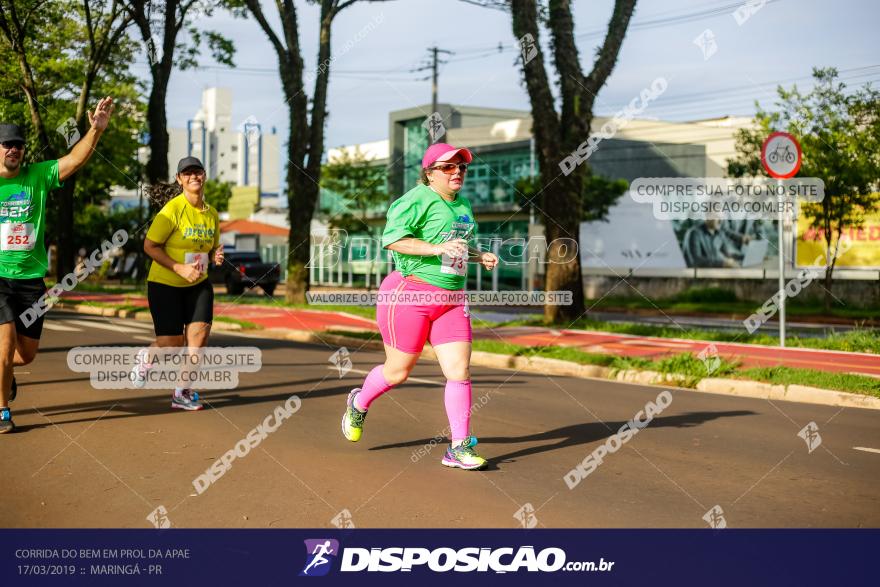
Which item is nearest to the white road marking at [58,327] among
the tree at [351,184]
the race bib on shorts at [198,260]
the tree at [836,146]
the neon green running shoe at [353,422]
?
the race bib on shorts at [198,260]

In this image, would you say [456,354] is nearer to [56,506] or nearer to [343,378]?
[56,506]

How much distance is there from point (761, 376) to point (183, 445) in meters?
6.73

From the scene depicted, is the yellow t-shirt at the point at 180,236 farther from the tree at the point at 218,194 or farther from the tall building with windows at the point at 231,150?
the tall building with windows at the point at 231,150

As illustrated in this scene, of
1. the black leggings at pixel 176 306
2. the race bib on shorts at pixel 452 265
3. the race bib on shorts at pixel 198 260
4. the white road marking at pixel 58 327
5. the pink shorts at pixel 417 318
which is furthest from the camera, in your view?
the white road marking at pixel 58 327

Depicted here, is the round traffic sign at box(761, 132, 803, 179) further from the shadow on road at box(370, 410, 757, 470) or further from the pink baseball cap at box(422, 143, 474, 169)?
the pink baseball cap at box(422, 143, 474, 169)

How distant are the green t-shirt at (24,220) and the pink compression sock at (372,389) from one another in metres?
2.51

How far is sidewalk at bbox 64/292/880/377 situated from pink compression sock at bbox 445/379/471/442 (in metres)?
6.85

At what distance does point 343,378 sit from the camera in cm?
1046

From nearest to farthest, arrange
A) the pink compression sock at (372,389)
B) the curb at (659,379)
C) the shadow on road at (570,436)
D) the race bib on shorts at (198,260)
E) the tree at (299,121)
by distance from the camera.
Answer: the pink compression sock at (372,389)
the shadow on road at (570,436)
the race bib on shorts at (198,260)
the curb at (659,379)
the tree at (299,121)

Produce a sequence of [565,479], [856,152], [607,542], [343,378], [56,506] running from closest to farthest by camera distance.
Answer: [607,542], [56,506], [565,479], [343,378], [856,152]

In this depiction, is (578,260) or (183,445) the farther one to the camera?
(578,260)

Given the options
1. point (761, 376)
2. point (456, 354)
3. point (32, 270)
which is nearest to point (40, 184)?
point (32, 270)

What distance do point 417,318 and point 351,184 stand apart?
141ft

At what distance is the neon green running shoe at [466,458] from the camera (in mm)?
5746
